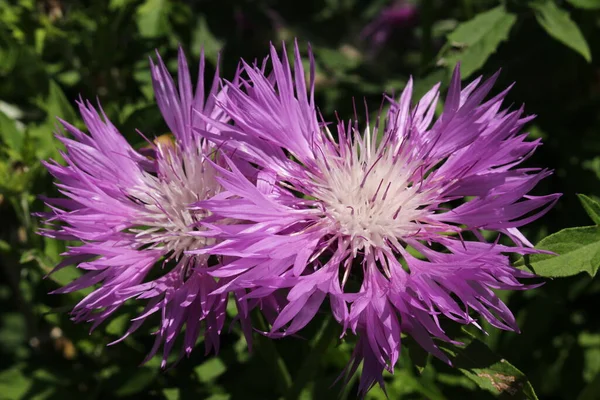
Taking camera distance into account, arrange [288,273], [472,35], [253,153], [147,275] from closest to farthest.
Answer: [288,273]
[253,153]
[147,275]
[472,35]

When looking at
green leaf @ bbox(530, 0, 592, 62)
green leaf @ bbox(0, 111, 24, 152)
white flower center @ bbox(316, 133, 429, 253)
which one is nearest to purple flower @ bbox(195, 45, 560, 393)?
white flower center @ bbox(316, 133, 429, 253)

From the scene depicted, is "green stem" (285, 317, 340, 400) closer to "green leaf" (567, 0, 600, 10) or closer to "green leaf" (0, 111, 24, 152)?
"green leaf" (0, 111, 24, 152)

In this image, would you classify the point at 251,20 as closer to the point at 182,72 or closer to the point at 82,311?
the point at 182,72

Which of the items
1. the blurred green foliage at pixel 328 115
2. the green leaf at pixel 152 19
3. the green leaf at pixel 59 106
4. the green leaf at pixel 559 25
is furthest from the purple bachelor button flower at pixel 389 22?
the green leaf at pixel 59 106

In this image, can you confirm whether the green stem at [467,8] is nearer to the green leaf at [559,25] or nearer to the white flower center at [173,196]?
the green leaf at [559,25]

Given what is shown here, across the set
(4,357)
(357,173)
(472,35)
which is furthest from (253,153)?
(4,357)

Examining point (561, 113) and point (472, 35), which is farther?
point (561, 113)
